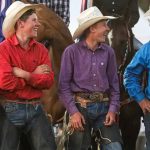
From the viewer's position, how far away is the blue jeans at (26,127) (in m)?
4.65

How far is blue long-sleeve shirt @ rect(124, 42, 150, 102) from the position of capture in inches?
192

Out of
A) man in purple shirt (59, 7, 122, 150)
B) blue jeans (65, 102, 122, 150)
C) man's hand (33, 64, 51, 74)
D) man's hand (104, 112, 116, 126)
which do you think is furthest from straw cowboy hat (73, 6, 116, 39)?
man's hand (104, 112, 116, 126)

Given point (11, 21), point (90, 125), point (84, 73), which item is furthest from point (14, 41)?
point (90, 125)

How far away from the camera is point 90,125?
16.3ft

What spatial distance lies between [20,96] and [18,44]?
448mm

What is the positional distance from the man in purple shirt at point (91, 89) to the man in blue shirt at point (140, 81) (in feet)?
0.59

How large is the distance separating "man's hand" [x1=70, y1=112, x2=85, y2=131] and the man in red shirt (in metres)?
0.22

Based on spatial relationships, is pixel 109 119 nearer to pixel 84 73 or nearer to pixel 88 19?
pixel 84 73

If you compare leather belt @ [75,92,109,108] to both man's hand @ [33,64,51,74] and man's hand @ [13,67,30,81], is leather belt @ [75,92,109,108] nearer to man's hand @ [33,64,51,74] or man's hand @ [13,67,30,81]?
man's hand @ [33,64,51,74]

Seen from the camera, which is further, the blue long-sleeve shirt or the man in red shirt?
the blue long-sleeve shirt

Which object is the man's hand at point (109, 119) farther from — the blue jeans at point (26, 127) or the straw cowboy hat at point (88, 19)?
the straw cowboy hat at point (88, 19)

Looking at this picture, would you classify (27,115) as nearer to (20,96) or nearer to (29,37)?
(20,96)

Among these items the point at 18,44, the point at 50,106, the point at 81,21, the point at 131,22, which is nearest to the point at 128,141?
the point at 50,106

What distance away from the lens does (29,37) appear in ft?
15.6
